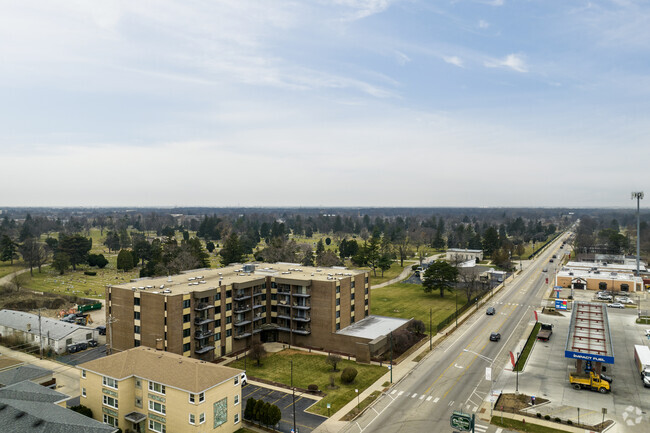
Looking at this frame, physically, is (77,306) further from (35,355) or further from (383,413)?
(383,413)

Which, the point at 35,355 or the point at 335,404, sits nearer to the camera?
the point at 335,404

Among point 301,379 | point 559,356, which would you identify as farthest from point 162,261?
point 559,356

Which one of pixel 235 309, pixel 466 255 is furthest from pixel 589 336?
pixel 466 255

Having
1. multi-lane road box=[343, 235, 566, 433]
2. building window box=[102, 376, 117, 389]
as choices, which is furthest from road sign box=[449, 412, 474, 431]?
building window box=[102, 376, 117, 389]

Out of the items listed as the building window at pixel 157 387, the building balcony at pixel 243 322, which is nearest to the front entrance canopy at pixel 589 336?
the building balcony at pixel 243 322

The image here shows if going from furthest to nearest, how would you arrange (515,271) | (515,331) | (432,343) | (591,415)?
(515,271)
(515,331)
(432,343)
(591,415)

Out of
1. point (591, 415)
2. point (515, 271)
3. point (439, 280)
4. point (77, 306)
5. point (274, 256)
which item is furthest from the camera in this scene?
point (515, 271)

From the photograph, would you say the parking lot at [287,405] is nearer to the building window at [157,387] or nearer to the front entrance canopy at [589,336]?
the building window at [157,387]
